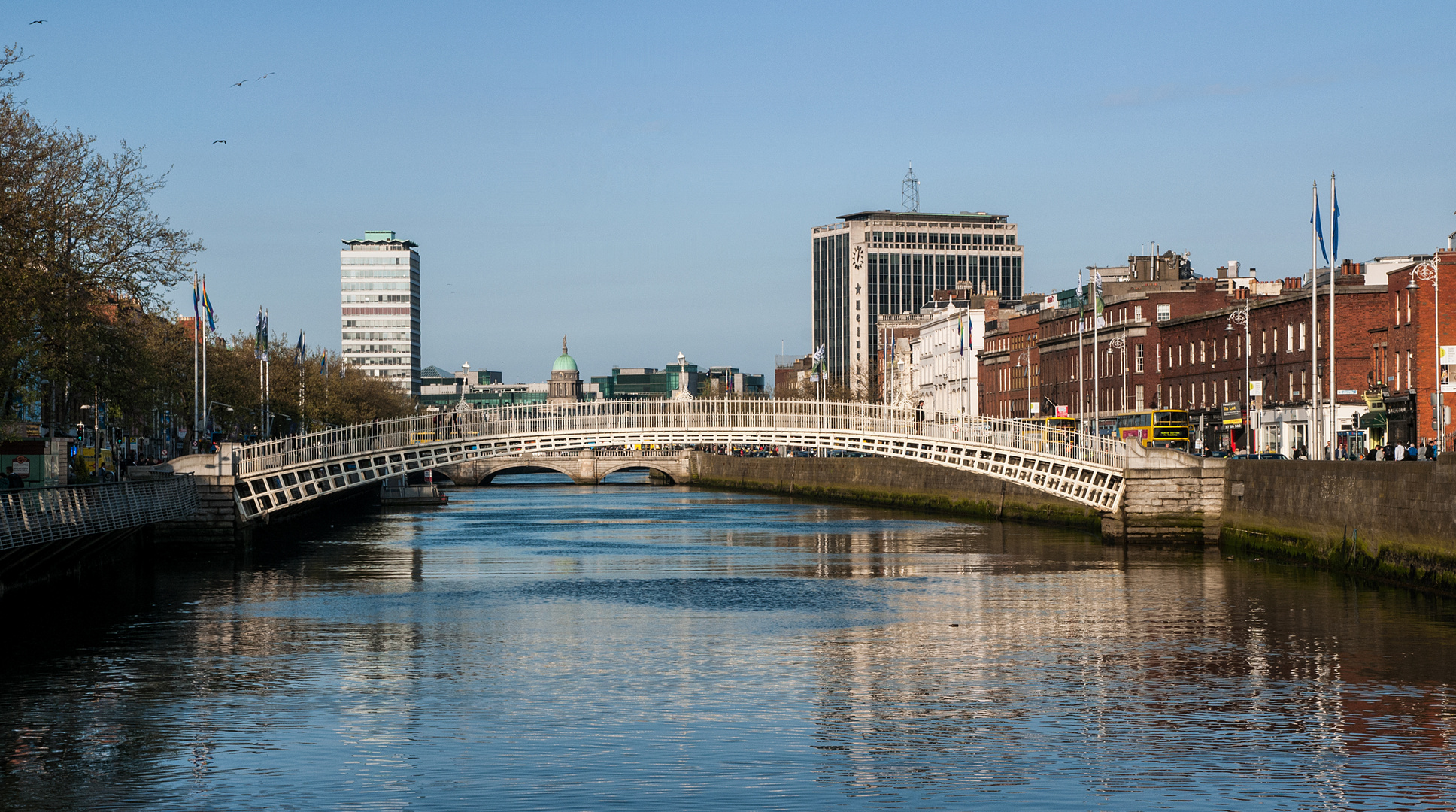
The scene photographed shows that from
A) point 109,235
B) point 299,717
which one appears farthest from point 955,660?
point 109,235

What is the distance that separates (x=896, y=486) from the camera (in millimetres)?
104000

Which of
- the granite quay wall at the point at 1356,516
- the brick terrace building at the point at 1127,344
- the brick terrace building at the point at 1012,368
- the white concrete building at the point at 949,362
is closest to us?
the granite quay wall at the point at 1356,516

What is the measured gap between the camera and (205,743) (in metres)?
26.0

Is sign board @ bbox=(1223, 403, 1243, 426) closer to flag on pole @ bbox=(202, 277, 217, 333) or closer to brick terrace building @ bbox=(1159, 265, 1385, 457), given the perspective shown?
brick terrace building @ bbox=(1159, 265, 1385, 457)

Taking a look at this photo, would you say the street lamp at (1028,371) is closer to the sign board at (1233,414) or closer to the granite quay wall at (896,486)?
the granite quay wall at (896,486)

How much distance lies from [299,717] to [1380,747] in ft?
55.5

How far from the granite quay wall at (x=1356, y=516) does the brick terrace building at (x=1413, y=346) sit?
1235 centimetres

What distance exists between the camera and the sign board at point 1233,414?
8900cm

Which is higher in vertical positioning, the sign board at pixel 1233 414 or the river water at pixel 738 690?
the sign board at pixel 1233 414

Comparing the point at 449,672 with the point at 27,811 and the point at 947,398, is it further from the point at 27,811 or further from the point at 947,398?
the point at 947,398

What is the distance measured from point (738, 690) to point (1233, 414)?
64713 millimetres

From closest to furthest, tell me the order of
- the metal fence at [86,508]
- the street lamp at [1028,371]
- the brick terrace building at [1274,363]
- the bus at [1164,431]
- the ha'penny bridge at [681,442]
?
the metal fence at [86,508] < the ha'penny bridge at [681,442] < the brick terrace building at [1274,363] < the bus at [1164,431] < the street lamp at [1028,371]

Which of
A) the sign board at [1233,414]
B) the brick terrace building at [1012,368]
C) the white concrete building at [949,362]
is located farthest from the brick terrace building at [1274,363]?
the white concrete building at [949,362]

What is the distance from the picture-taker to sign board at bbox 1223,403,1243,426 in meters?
89.0
